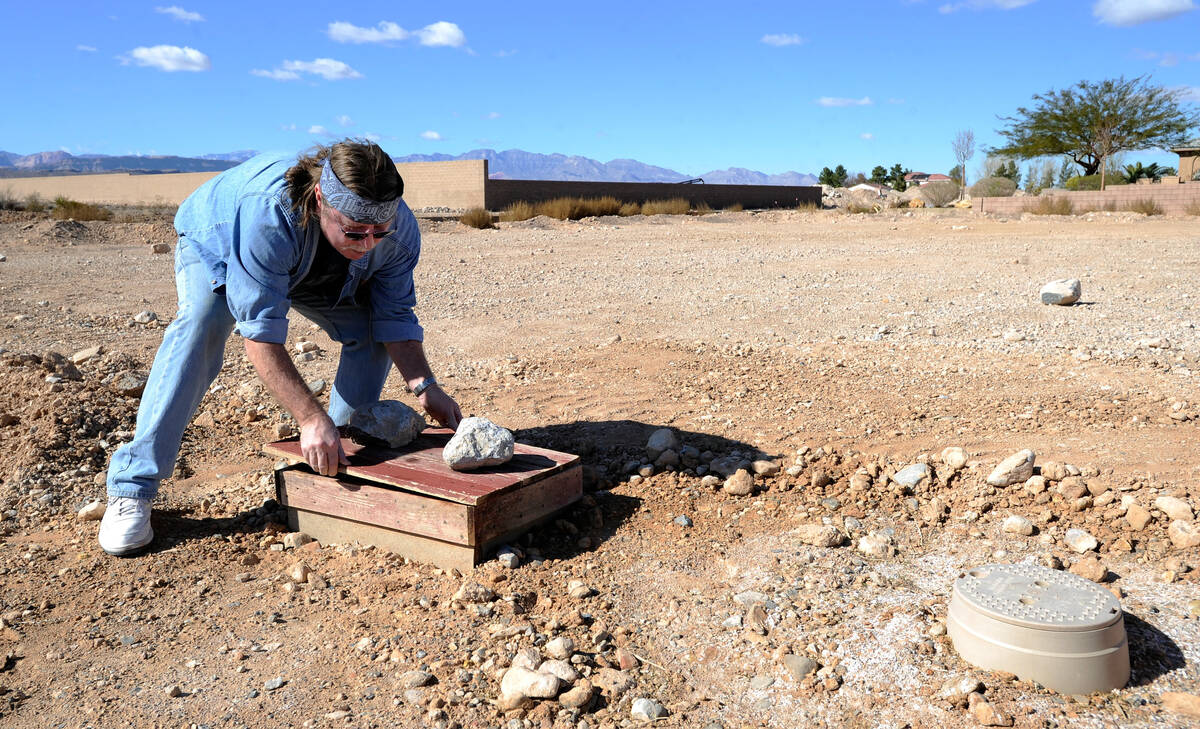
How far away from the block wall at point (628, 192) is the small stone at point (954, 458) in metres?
22.0

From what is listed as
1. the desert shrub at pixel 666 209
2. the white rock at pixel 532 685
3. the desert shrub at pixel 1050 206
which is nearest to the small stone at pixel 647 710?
the white rock at pixel 532 685

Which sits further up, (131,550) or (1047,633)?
(1047,633)

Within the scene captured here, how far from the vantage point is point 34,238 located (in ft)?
44.1

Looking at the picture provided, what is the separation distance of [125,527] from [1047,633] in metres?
2.72

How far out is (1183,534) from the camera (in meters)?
2.80

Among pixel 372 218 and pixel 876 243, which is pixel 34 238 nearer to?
pixel 876 243

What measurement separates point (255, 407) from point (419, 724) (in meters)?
2.73

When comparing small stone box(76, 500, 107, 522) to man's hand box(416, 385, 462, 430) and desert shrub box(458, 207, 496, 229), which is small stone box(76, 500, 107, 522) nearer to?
man's hand box(416, 385, 462, 430)

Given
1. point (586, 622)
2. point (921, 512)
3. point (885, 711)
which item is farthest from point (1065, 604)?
point (586, 622)

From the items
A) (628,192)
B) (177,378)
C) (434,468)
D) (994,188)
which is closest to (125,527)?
(177,378)

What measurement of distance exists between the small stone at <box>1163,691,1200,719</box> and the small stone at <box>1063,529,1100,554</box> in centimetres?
73

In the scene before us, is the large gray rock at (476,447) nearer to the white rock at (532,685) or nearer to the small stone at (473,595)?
the small stone at (473,595)

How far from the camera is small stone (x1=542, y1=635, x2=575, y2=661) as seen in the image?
2420 mm

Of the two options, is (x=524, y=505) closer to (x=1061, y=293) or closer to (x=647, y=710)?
(x=647, y=710)
